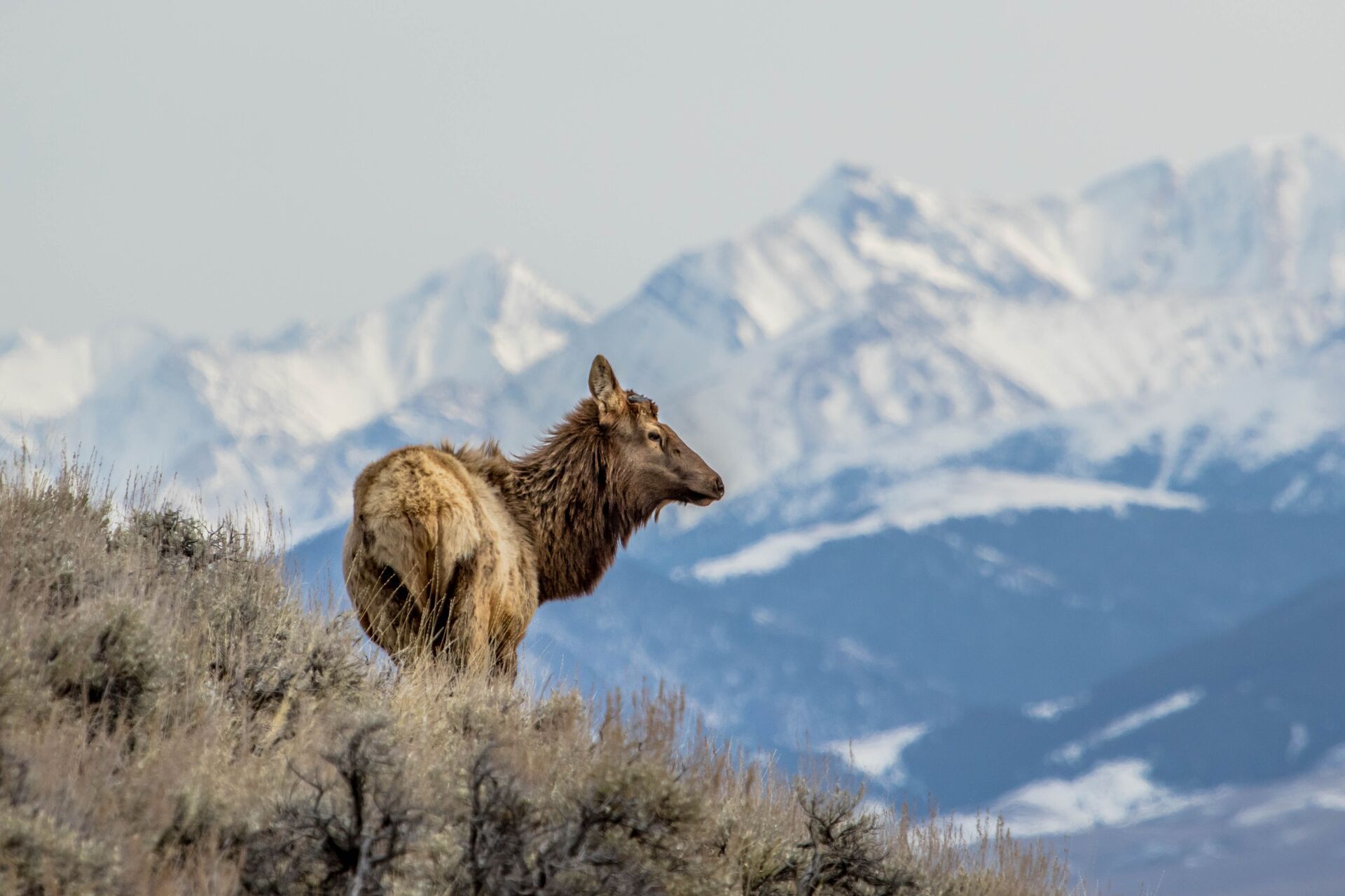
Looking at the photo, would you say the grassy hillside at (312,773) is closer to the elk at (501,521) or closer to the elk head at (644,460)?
the elk at (501,521)

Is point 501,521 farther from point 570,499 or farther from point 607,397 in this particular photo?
point 607,397

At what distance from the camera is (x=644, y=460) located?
38.8ft

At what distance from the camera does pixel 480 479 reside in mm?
10789

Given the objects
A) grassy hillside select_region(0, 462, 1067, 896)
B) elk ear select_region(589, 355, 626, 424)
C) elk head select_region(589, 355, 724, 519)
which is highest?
elk ear select_region(589, 355, 626, 424)

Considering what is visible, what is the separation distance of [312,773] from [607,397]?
538cm

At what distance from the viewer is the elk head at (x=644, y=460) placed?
11.8 meters

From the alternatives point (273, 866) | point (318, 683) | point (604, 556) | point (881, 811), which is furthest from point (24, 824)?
point (604, 556)

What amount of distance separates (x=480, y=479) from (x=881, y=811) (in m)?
3.32

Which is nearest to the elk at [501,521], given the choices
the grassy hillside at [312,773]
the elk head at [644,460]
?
the elk head at [644,460]

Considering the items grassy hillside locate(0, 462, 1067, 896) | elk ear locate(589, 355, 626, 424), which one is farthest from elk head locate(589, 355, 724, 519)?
grassy hillside locate(0, 462, 1067, 896)

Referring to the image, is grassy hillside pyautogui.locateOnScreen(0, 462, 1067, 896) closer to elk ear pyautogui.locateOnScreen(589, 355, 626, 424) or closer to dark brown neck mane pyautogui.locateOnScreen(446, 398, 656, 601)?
dark brown neck mane pyautogui.locateOnScreen(446, 398, 656, 601)

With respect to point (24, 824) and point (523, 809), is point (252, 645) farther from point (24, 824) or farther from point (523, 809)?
point (24, 824)

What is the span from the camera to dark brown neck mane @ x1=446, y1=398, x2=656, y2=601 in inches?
441

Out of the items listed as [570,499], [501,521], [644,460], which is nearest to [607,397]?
[644,460]
